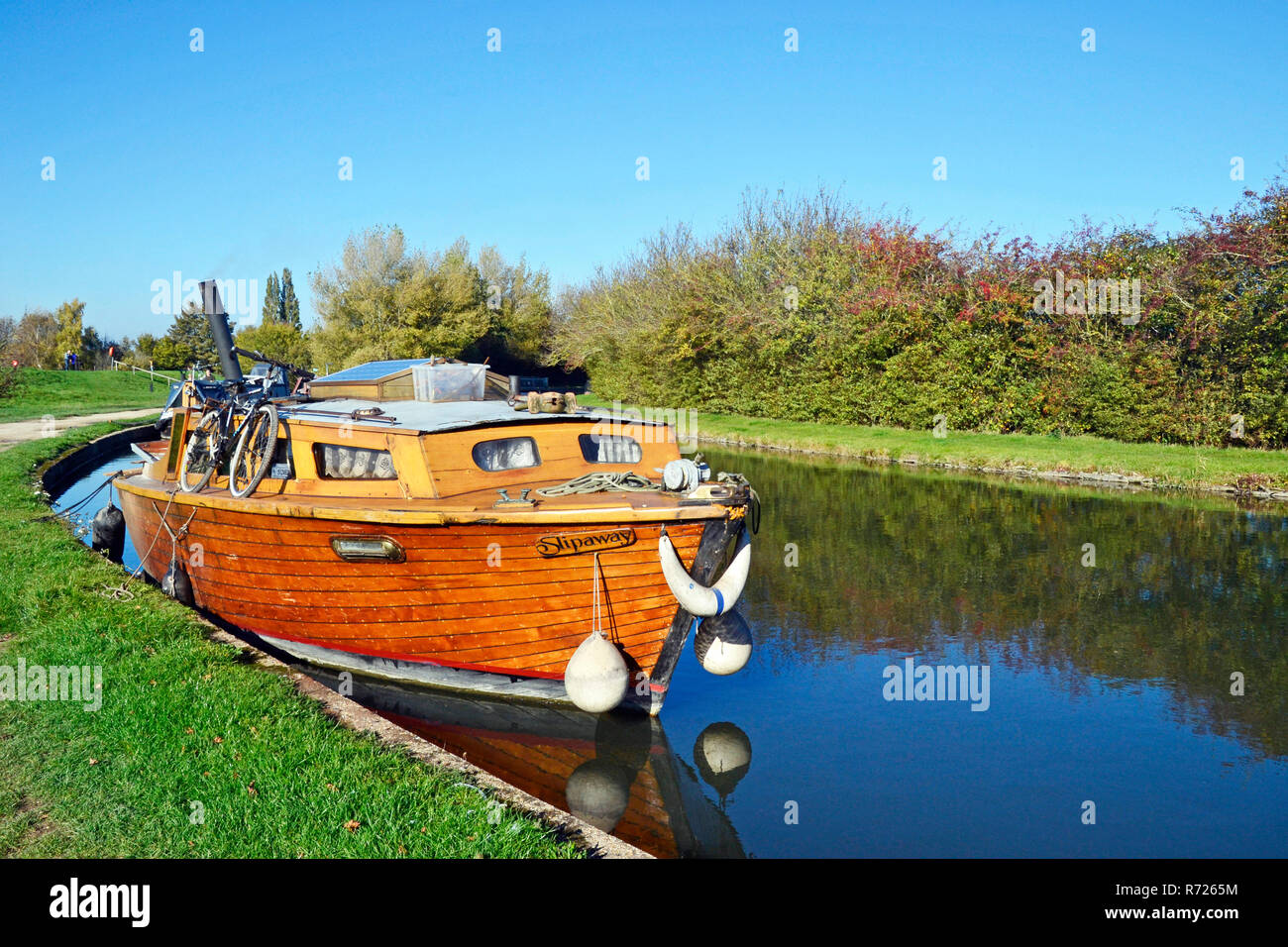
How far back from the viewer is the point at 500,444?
30.8 ft

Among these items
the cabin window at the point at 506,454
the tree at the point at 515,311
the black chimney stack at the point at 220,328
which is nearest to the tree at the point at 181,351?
the tree at the point at 515,311

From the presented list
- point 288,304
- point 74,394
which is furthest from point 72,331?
point 288,304

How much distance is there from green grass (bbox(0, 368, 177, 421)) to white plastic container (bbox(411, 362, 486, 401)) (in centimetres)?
2904

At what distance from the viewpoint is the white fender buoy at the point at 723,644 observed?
8.52m

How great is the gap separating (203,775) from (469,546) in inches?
120

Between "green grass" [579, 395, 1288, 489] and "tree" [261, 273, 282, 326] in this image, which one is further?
"tree" [261, 273, 282, 326]

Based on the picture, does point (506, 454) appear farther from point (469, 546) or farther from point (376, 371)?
point (376, 371)

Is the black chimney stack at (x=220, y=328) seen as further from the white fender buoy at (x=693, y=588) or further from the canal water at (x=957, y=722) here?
the white fender buoy at (x=693, y=588)

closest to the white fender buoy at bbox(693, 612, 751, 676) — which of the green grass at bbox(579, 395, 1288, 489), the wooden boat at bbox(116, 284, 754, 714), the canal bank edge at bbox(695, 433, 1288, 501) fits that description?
the wooden boat at bbox(116, 284, 754, 714)

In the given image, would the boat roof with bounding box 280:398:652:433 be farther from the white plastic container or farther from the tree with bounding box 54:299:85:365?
the tree with bounding box 54:299:85:365

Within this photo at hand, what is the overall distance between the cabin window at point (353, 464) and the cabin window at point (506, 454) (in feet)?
2.84

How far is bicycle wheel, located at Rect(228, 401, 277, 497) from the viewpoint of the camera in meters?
9.46

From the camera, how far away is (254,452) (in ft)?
33.6
